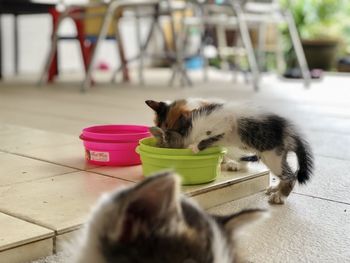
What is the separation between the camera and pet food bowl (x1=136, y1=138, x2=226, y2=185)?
1.62m

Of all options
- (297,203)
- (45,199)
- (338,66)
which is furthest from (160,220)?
(338,66)

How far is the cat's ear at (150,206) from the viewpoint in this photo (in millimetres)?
624

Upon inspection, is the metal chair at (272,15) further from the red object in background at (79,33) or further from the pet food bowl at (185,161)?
the pet food bowl at (185,161)

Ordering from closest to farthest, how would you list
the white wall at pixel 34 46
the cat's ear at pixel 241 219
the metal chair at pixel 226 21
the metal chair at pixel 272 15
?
1. the cat's ear at pixel 241 219
2. the metal chair at pixel 226 21
3. the metal chair at pixel 272 15
4. the white wall at pixel 34 46

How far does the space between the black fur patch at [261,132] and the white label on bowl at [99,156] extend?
0.48 metres

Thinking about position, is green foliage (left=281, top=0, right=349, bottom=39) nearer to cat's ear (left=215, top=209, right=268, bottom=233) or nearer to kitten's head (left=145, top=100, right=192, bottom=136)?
kitten's head (left=145, top=100, right=192, bottom=136)

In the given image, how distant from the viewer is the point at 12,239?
1.18 m

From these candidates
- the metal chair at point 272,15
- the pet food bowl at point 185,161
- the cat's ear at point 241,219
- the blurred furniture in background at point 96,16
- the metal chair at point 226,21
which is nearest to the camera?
the cat's ear at point 241,219

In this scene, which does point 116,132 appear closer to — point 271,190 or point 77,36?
point 271,190

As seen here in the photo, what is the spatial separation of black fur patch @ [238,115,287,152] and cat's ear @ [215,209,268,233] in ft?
2.99

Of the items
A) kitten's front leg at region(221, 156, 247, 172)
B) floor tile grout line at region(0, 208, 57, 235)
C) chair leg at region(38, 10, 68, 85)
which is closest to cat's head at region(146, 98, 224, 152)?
kitten's front leg at region(221, 156, 247, 172)

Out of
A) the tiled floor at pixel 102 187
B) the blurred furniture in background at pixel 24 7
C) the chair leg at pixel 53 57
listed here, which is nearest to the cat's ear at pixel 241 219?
the tiled floor at pixel 102 187

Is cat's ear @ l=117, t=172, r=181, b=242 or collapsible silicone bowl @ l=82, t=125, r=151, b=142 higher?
cat's ear @ l=117, t=172, r=181, b=242

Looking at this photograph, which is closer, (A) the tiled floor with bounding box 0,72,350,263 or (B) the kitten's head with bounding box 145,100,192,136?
(A) the tiled floor with bounding box 0,72,350,263
